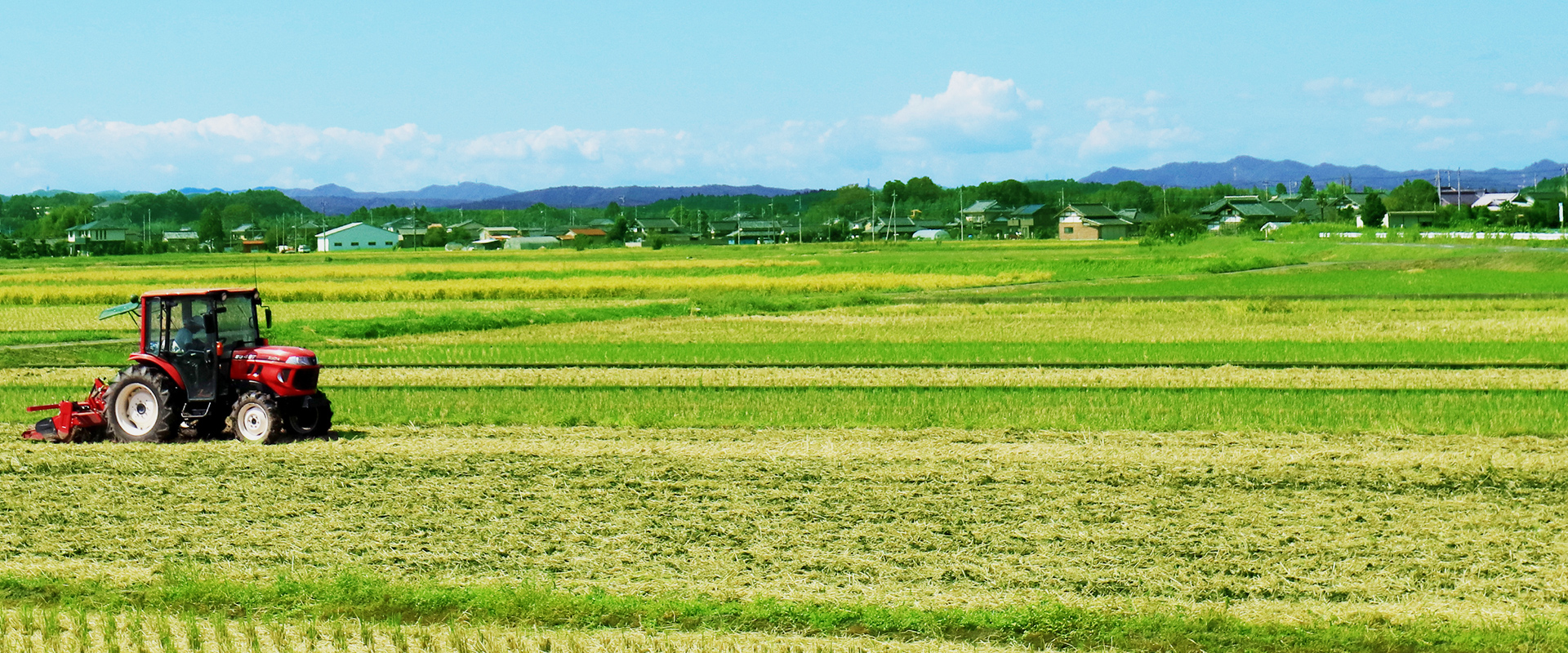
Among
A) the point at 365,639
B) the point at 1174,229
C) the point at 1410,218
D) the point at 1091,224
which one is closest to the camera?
the point at 365,639

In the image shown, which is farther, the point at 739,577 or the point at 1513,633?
the point at 739,577

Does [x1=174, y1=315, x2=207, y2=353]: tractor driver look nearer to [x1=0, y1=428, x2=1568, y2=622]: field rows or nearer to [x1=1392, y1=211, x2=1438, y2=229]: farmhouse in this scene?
[x1=0, y1=428, x2=1568, y2=622]: field rows

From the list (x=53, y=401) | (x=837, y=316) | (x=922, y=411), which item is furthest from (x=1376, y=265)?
(x=53, y=401)

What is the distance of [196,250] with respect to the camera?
4675 inches

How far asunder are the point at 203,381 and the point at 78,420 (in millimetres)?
1432

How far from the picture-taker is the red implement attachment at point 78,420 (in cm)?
1317

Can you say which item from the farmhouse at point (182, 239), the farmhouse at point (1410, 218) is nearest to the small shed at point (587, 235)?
the farmhouse at point (182, 239)

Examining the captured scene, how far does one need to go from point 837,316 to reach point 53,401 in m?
19.0

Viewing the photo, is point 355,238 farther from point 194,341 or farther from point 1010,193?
point 194,341

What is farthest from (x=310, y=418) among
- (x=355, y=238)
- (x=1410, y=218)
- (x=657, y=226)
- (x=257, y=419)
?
(x=657, y=226)

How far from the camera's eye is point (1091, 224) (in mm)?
125375

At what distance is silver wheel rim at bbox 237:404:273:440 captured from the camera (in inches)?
506

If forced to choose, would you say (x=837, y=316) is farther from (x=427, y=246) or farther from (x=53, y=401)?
(x=427, y=246)

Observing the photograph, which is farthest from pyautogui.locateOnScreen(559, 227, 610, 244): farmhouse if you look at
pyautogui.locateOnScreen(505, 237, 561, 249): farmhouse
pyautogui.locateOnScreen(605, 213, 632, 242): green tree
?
pyautogui.locateOnScreen(505, 237, 561, 249): farmhouse
